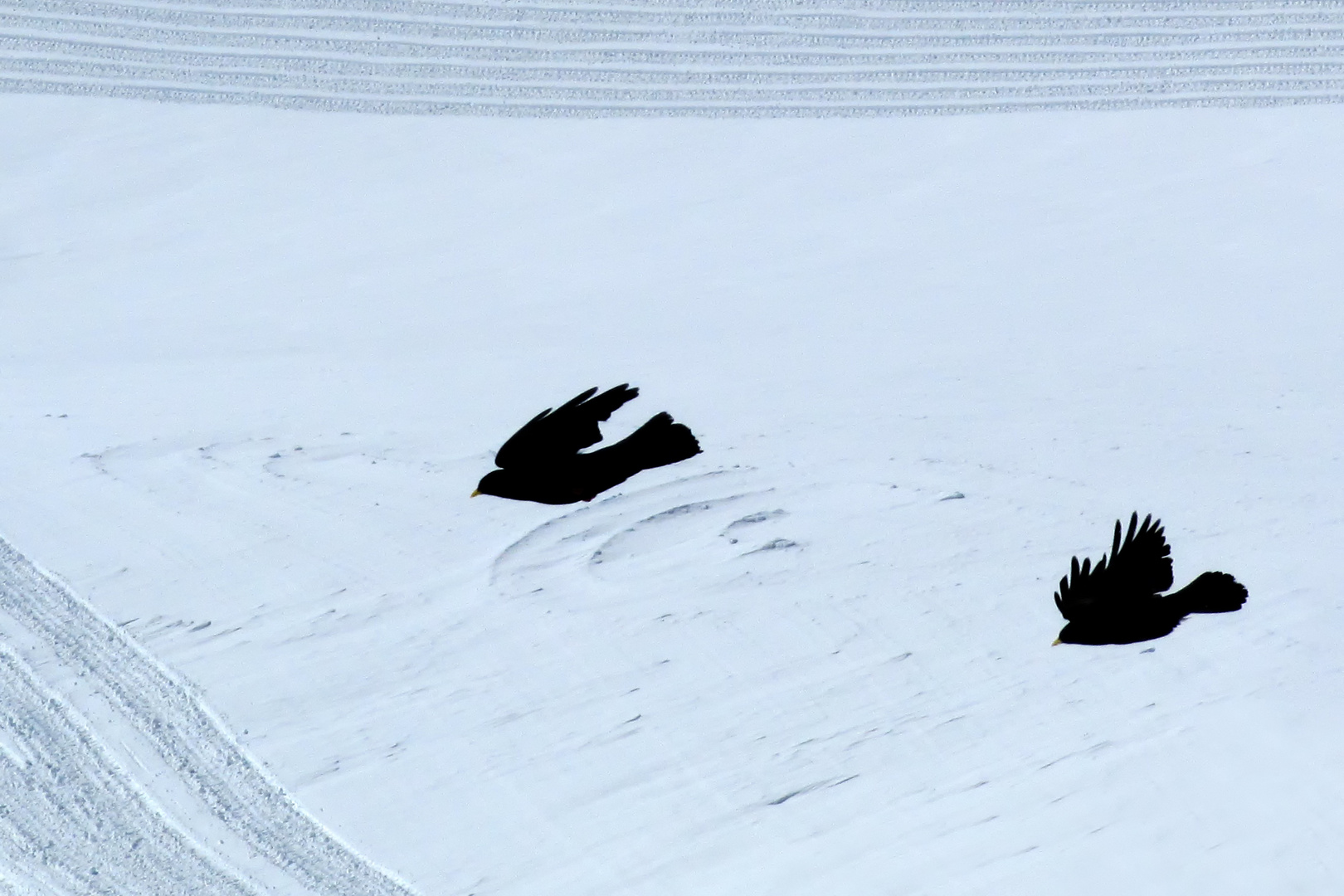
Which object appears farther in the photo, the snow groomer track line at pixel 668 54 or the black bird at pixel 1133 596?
the snow groomer track line at pixel 668 54

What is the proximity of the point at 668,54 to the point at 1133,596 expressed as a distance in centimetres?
275

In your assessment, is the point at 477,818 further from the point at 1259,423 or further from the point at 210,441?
the point at 1259,423

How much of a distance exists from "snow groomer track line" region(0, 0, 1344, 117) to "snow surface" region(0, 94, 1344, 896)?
125 mm

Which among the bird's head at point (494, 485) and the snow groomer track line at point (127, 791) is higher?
the bird's head at point (494, 485)

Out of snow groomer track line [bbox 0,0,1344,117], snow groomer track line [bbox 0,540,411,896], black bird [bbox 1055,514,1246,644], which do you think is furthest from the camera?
snow groomer track line [bbox 0,0,1344,117]

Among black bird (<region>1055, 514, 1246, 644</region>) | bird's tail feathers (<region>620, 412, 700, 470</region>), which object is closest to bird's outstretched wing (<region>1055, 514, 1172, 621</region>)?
black bird (<region>1055, 514, 1246, 644</region>)

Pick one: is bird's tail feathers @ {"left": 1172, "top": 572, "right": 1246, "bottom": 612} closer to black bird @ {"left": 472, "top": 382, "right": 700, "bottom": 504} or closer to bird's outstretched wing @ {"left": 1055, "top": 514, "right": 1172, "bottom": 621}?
bird's outstretched wing @ {"left": 1055, "top": 514, "right": 1172, "bottom": 621}

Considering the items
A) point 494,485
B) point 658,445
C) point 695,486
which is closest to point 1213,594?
point 695,486

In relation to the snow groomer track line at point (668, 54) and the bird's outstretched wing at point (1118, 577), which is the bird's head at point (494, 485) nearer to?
the bird's outstretched wing at point (1118, 577)

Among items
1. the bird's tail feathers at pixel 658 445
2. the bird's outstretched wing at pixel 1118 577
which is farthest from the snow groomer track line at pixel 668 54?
the bird's outstretched wing at pixel 1118 577

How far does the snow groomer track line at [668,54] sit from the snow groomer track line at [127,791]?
8.45 feet

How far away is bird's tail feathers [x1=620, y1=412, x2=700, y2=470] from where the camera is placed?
12.5ft

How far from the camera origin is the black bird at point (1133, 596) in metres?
3.37

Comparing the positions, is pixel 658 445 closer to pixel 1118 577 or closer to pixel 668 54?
pixel 1118 577
